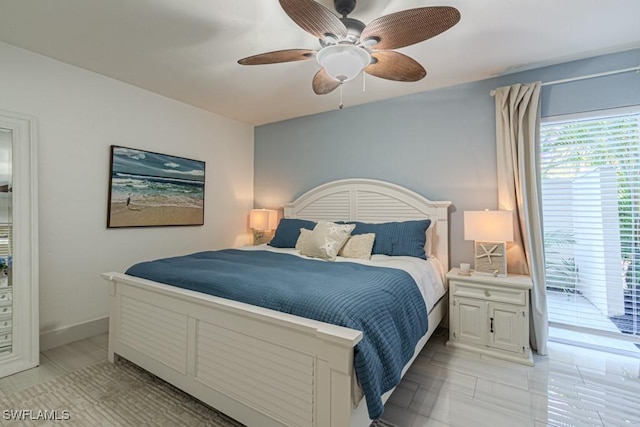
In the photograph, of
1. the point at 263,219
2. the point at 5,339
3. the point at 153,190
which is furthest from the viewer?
the point at 263,219

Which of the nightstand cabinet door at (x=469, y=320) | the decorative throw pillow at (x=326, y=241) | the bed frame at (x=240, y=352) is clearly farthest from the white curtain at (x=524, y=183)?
the decorative throw pillow at (x=326, y=241)

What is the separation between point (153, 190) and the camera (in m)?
3.25

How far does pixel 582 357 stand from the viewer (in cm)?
240

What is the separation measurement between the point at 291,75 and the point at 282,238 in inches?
66.3

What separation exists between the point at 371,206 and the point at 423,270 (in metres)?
1.15

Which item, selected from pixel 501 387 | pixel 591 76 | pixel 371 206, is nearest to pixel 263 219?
pixel 371 206

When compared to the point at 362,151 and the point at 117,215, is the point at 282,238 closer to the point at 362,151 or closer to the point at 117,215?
the point at 362,151

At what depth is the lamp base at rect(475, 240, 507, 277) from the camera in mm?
2547

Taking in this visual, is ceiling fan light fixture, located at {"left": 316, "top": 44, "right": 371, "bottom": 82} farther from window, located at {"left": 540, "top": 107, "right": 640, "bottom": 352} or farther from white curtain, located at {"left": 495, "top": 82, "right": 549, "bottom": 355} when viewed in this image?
window, located at {"left": 540, "top": 107, "right": 640, "bottom": 352}

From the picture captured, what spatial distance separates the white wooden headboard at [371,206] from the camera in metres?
3.00

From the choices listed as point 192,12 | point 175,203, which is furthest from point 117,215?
point 192,12

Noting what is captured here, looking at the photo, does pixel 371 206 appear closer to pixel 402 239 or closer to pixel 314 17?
pixel 402 239

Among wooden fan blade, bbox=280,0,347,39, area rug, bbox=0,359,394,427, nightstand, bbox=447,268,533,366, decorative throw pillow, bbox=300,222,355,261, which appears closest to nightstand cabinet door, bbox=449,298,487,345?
nightstand, bbox=447,268,533,366

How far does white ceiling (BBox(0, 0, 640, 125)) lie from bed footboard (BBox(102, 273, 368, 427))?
177 cm
